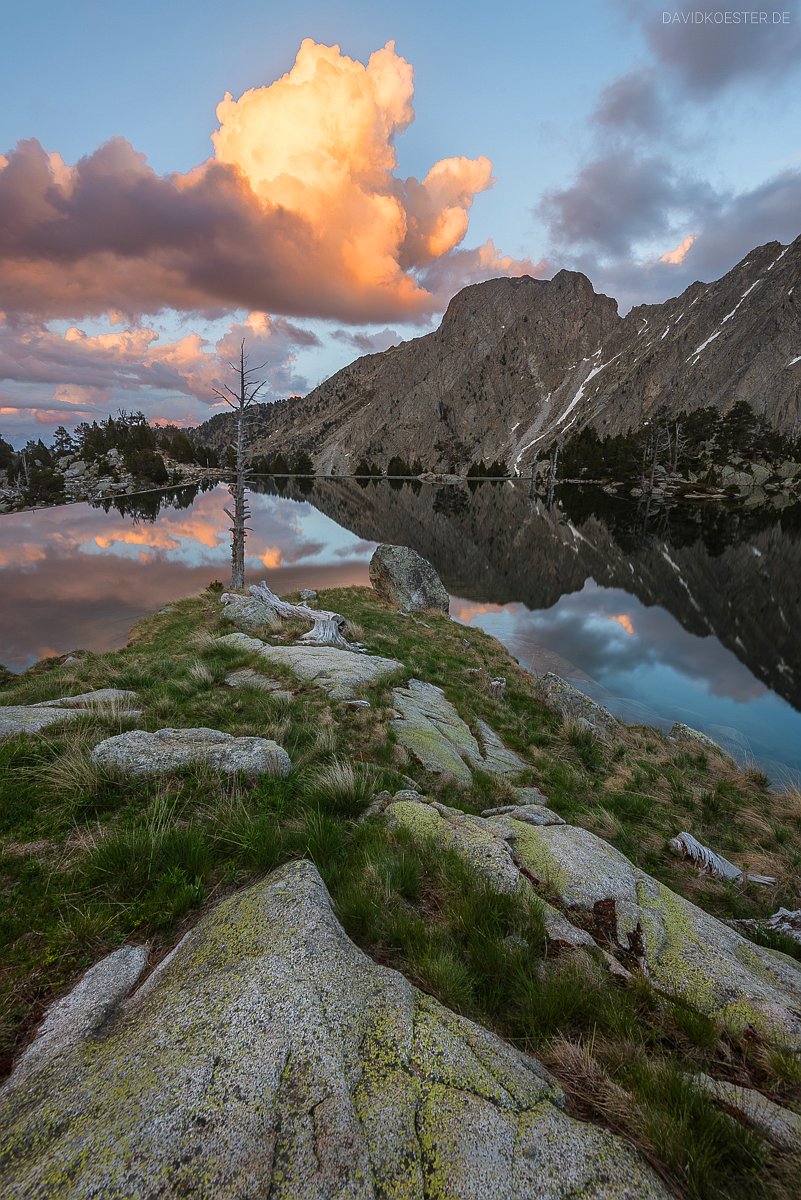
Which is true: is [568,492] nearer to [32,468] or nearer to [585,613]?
[585,613]

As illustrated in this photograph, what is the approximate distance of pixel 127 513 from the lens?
72812 mm

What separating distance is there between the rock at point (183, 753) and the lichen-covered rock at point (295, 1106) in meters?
3.42

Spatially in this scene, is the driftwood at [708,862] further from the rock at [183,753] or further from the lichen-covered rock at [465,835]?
the rock at [183,753]

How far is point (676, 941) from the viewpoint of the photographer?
4.81 m

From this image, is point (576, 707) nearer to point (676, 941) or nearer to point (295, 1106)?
point (676, 941)

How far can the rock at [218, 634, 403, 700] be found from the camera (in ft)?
40.8

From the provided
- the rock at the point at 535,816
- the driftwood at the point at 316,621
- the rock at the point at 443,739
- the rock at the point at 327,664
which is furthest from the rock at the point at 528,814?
the driftwood at the point at 316,621

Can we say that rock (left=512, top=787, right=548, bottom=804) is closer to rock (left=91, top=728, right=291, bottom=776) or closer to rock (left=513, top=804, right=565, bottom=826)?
rock (left=513, top=804, right=565, bottom=826)

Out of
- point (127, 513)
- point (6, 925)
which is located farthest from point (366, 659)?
point (127, 513)

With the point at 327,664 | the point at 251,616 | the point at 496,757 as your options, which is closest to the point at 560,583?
the point at 251,616

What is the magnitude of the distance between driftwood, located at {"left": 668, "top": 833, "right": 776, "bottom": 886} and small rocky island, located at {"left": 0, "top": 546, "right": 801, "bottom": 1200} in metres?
0.05

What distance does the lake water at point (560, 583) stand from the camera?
22.4 meters

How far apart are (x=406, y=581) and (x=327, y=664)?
66.1 ft

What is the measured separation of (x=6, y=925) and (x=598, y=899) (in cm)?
568
